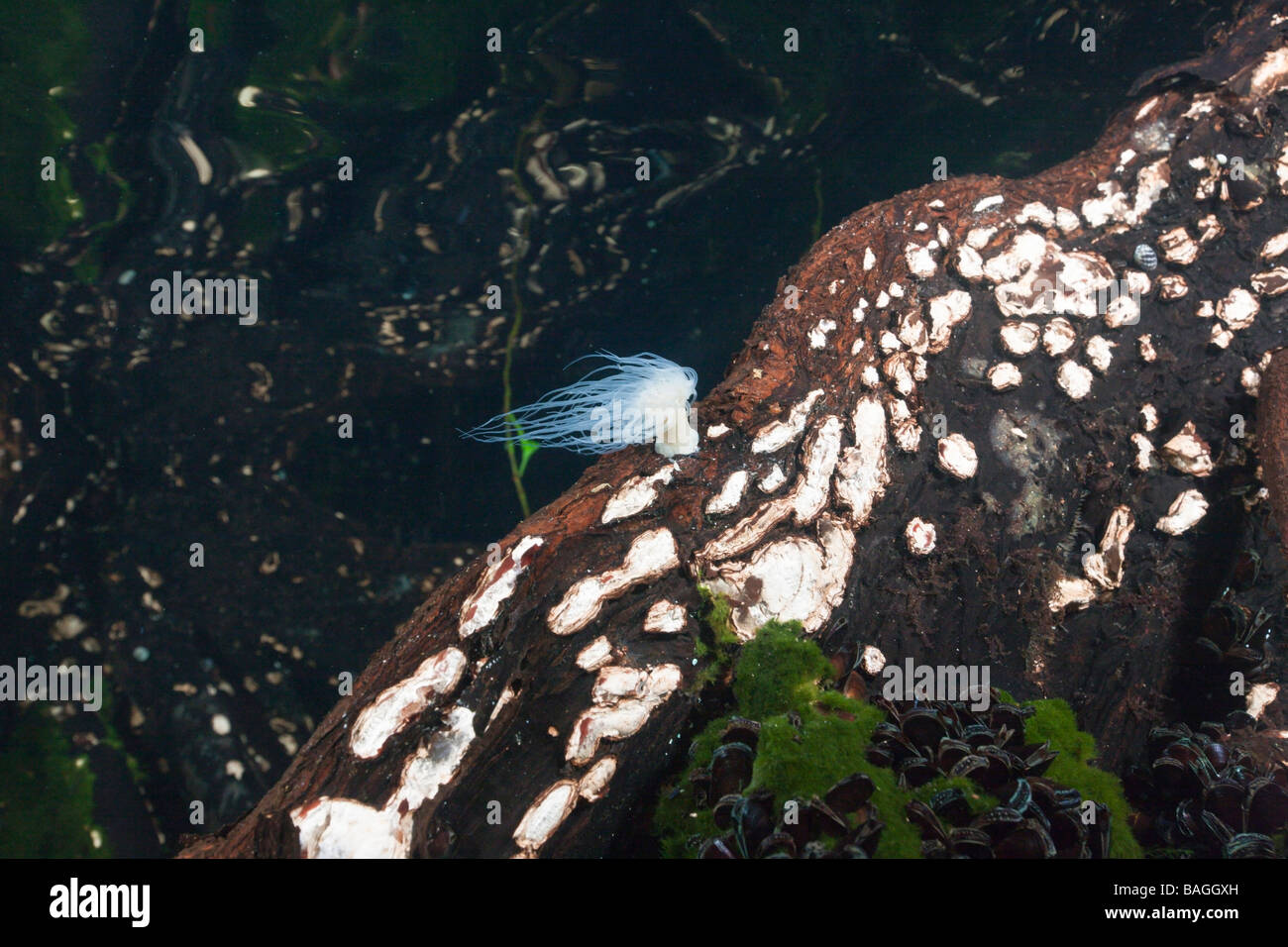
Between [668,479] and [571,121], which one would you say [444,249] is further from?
[668,479]

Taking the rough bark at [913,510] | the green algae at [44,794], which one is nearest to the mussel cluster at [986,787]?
the rough bark at [913,510]

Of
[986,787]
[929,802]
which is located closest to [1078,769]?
[986,787]

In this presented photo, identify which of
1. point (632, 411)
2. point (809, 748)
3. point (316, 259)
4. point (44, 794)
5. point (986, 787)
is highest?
point (316, 259)

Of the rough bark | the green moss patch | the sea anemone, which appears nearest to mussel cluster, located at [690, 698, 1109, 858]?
the green moss patch

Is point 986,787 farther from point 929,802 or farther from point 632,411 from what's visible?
point 632,411

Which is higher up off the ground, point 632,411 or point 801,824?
point 632,411

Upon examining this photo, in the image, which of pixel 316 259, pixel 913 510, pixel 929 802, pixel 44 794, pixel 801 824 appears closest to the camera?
pixel 801 824
